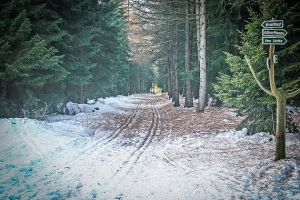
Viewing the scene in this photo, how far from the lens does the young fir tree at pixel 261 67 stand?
20.3ft

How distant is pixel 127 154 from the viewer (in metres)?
6.29

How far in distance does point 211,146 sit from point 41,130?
6.59 meters

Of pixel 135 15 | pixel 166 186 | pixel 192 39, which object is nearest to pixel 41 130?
pixel 166 186

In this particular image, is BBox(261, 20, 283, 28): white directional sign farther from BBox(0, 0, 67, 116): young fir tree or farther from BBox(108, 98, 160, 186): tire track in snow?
BBox(0, 0, 67, 116): young fir tree

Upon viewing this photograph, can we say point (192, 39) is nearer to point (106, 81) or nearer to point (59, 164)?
point (106, 81)

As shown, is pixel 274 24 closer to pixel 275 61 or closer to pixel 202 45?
pixel 275 61

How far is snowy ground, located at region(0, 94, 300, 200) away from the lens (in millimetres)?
3877

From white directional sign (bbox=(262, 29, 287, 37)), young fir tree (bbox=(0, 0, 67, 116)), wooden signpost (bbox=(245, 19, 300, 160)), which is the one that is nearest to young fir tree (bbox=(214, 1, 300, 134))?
wooden signpost (bbox=(245, 19, 300, 160))

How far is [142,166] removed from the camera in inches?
209

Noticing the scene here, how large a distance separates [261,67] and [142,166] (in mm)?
5471

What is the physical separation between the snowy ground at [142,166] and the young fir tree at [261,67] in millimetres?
853

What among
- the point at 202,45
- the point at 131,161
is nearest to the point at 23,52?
the point at 131,161

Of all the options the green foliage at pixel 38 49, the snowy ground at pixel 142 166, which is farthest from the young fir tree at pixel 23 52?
the snowy ground at pixel 142 166

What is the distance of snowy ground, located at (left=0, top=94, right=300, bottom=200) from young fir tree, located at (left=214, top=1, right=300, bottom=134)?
853 mm
